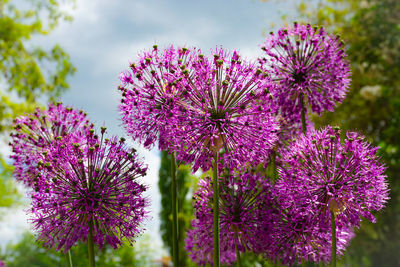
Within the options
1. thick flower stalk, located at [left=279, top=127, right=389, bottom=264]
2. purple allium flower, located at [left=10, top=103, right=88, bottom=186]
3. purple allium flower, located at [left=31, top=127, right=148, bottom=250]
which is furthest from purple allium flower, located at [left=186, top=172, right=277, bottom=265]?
purple allium flower, located at [left=10, top=103, right=88, bottom=186]

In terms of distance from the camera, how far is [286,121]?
14.3 ft

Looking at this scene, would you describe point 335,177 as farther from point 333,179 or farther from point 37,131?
point 37,131

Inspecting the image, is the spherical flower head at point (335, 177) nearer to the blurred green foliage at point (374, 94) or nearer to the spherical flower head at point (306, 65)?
the spherical flower head at point (306, 65)

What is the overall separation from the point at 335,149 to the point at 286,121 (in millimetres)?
1072

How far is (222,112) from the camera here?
328cm

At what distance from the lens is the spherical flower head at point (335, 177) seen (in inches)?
127

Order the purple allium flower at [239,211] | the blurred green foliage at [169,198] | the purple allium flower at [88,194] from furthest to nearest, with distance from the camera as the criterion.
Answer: the blurred green foliage at [169,198]
the purple allium flower at [239,211]
the purple allium flower at [88,194]

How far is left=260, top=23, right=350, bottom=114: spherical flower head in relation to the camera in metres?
4.22

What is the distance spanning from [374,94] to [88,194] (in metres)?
13.4

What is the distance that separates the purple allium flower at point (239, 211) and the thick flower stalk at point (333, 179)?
1.19 ft

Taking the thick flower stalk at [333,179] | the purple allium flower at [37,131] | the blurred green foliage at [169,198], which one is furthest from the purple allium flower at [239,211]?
the blurred green foliage at [169,198]

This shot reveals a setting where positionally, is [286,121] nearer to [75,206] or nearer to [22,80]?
[75,206]

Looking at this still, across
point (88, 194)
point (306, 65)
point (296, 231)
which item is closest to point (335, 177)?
point (296, 231)

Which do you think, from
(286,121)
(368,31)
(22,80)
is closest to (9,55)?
(22,80)
